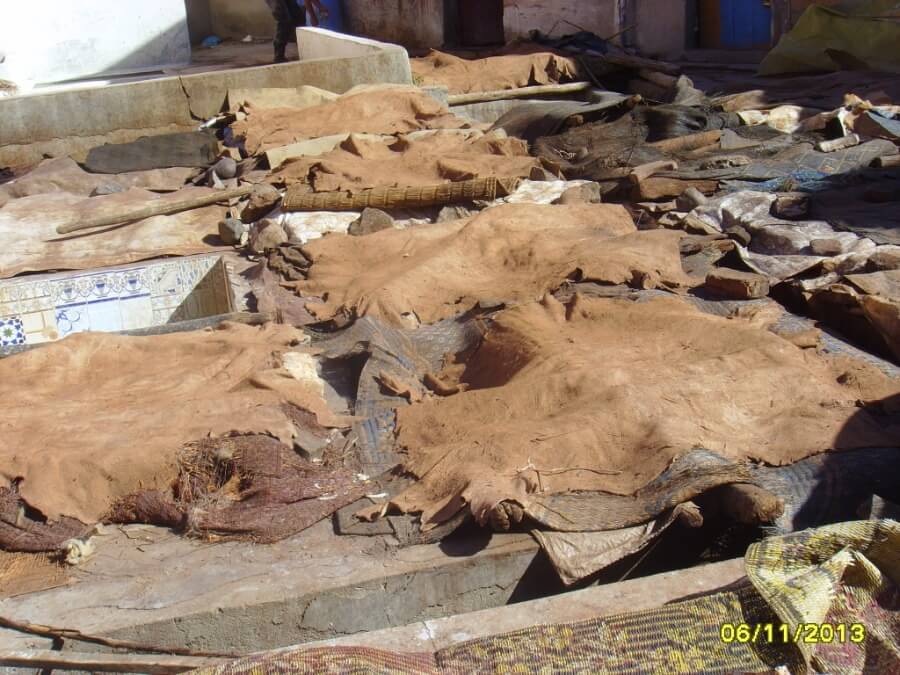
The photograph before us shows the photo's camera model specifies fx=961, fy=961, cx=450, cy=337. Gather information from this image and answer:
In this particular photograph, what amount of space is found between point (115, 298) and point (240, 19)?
12.9 m

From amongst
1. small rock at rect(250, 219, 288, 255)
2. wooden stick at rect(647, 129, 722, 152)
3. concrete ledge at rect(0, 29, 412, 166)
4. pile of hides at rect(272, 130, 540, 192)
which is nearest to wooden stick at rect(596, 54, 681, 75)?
concrete ledge at rect(0, 29, 412, 166)

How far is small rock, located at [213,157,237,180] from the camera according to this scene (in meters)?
7.43

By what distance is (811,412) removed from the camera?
348 centimetres

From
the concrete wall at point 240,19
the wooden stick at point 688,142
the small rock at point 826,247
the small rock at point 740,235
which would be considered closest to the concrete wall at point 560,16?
the concrete wall at point 240,19

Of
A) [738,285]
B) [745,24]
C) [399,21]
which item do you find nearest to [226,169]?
[738,285]

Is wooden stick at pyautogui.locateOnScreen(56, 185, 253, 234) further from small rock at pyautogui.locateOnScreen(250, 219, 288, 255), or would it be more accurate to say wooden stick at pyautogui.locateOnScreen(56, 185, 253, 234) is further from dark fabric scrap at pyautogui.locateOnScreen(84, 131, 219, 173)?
dark fabric scrap at pyautogui.locateOnScreen(84, 131, 219, 173)

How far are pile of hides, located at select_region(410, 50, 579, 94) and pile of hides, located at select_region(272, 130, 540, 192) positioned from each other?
2.98 m

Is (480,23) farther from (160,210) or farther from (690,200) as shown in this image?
(690,200)

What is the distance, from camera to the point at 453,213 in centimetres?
622

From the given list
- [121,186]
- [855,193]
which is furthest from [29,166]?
[855,193]

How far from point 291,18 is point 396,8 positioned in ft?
8.29

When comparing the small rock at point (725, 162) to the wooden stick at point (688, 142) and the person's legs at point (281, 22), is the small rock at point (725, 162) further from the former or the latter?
the person's legs at point (281, 22)

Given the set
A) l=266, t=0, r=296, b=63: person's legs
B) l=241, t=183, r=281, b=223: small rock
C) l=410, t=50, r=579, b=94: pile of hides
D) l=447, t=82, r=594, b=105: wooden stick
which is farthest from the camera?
l=266, t=0, r=296, b=63: person's legs

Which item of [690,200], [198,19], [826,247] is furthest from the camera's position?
[198,19]
